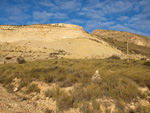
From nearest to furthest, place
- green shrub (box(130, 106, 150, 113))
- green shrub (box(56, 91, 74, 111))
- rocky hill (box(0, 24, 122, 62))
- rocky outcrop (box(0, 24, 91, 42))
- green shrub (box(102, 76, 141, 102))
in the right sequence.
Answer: green shrub (box(130, 106, 150, 113))
green shrub (box(56, 91, 74, 111))
green shrub (box(102, 76, 141, 102))
rocky hill (box(0, 24, 122, 62))
rocky outcrop (box(0, 24, 91, 42))

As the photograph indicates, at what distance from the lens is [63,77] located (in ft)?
18.9

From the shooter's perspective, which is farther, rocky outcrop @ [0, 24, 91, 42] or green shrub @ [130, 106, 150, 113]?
rocky outcrop @ [0, 24, 91, 42]

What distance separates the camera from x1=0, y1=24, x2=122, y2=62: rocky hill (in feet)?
76.7

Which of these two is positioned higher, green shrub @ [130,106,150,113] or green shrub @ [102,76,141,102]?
green shrub @ [102,76,141,102]

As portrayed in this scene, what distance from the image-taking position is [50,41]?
27.5 meters

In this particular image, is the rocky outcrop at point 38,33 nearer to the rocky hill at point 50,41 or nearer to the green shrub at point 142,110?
the rocky hill at point 50,41

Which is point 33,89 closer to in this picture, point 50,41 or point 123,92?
point 123,92

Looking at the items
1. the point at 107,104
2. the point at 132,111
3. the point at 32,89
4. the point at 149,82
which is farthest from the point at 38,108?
the point at 149,82

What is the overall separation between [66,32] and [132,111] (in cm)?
2865

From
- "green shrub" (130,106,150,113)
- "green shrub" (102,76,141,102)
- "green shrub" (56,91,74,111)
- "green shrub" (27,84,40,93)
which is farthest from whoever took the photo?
"green shrub" (27,84,40,93)

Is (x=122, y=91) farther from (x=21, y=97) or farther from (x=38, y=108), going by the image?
(x=21, y=97)

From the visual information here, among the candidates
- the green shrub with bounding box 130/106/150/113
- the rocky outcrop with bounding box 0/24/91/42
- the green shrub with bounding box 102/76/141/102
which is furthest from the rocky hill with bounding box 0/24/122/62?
the green shrub with bounding box 130/106/150/113

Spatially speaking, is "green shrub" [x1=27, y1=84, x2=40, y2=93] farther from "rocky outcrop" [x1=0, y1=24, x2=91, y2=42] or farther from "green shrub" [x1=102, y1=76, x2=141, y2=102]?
"rocky outcrop" [x1=0, y1=24, x2=91, y2=42]

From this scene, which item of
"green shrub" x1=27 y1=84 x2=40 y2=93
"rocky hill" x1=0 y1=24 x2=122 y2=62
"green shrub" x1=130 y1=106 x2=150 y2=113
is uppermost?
"rocky hill" x1=0 y1=24 x2=122 y2=62
